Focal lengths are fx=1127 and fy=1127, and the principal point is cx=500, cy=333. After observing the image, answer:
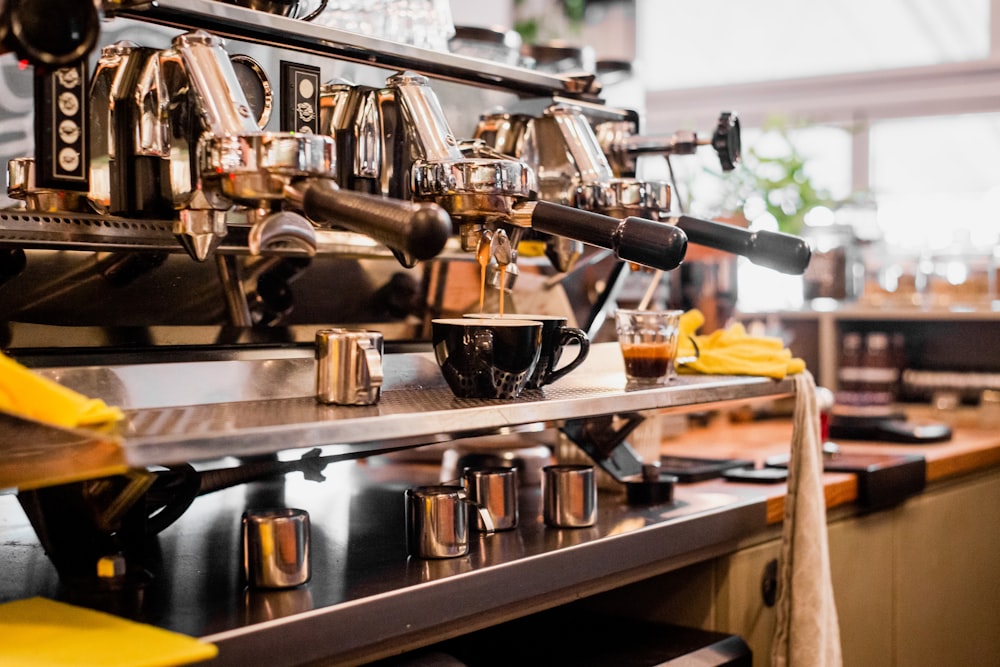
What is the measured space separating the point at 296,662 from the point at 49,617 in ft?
0.57

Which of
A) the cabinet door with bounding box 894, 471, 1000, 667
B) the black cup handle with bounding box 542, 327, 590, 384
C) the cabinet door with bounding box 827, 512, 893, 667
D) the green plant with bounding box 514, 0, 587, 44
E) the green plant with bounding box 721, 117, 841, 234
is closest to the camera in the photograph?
the black cup handle with bounding box 542, 327, 590, 384

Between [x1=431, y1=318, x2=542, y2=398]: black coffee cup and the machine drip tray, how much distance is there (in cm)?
30

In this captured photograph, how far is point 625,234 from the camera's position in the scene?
0.97 meters

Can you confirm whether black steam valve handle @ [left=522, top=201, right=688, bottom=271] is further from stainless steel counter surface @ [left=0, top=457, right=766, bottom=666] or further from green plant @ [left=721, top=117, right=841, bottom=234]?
green plant @ [left=721, top=117, right=841, bottom=234]

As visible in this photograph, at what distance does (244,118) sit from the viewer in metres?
0.85

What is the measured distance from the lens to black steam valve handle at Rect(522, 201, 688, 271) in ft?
3.15

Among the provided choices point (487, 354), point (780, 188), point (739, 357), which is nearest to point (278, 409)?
point (487, 354)

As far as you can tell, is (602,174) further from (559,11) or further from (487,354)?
(559,11)

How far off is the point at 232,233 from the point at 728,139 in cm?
61

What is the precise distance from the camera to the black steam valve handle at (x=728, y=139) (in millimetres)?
1338

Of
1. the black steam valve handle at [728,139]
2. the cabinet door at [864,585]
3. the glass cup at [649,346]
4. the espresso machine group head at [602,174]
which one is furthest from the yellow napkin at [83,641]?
the cabinet door at [864,585]

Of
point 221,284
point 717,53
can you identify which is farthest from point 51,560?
point 717,53

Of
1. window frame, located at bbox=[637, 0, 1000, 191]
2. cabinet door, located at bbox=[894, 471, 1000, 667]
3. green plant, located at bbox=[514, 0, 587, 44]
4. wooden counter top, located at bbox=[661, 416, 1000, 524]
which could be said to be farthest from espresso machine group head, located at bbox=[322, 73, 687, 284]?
green plant, located at bbox=[514, 0, 587, 44]

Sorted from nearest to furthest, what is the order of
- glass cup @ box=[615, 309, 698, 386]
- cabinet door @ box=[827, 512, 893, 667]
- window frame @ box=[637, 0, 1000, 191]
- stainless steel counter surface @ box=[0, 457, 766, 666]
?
1. stainless steel counter surface @ box=[0, 457, 766, 666]
2. glass cup @ box=[615, 309, 698, 386]
3. cabinet door @ box=[827, 512, 893, 667]
4. window frame @ box=[637, 0, 1000, 191]
